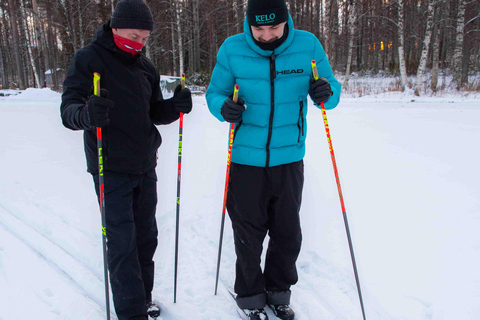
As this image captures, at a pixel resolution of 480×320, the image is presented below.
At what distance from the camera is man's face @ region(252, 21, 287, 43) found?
1.92 metres

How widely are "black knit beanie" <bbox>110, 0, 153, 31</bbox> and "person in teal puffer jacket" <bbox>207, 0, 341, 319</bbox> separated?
50cm

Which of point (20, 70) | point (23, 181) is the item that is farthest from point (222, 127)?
point (20, 70)

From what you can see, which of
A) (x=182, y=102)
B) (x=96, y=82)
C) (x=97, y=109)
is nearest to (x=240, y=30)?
(x=182, y=102)

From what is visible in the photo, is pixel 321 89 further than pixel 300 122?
No

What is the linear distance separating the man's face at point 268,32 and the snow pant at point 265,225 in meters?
0.78

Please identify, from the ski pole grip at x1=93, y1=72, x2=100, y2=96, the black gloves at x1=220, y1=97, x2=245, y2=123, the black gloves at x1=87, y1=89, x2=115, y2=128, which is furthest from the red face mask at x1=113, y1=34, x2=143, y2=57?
the black gloves at x1=220, y1=97, x2=245, y2=123

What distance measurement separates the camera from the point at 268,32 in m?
1.93

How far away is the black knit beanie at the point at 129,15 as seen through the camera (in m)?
1.86

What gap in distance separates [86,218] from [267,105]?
2713mm

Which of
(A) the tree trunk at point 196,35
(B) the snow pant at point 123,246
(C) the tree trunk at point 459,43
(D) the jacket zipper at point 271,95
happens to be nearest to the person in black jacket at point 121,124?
(B) the snow pant at point 123,246

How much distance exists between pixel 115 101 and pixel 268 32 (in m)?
0.97

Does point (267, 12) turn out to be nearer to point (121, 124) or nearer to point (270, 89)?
point (270, 89)

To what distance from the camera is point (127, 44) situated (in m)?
1.94

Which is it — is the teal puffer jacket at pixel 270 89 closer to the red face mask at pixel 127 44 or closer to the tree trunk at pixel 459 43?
the red face mask at pixel 127 44
